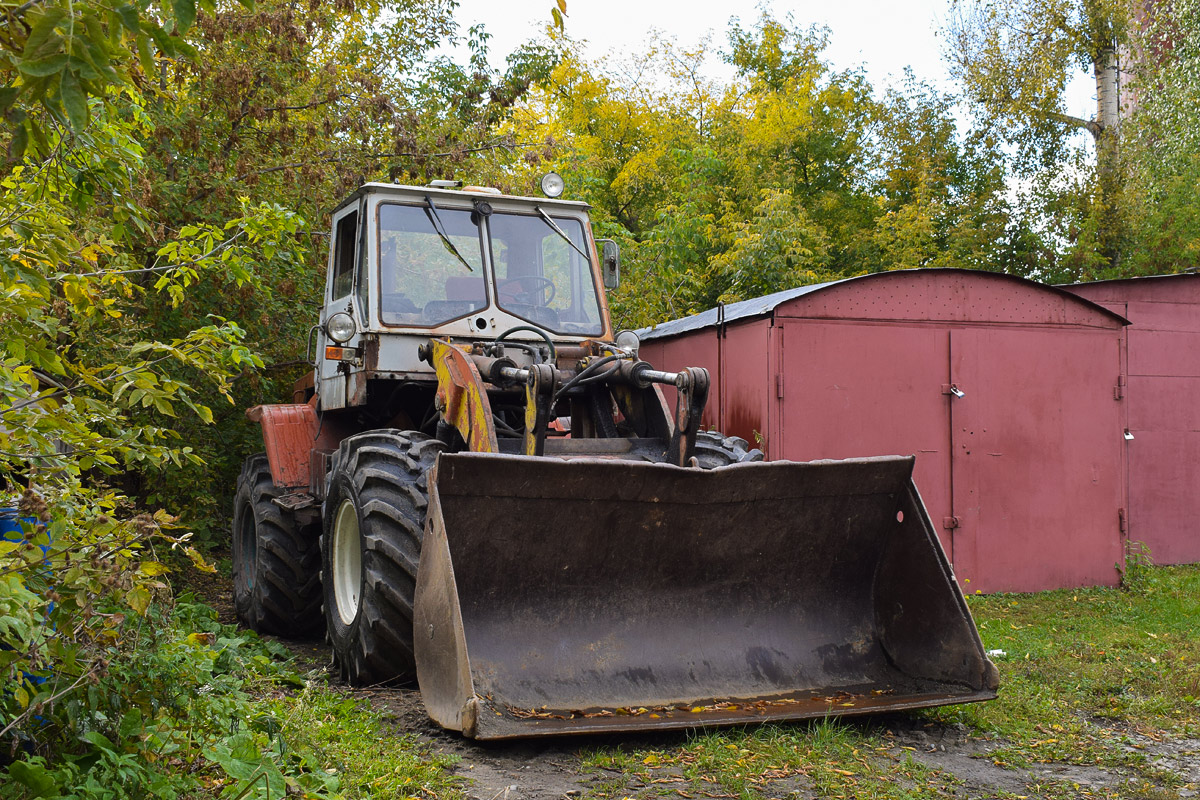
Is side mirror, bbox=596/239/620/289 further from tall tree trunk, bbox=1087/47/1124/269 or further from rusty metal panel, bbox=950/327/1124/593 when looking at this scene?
tall tree trunk, bbox=1087/47/1124/269

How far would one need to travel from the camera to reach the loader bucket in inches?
163

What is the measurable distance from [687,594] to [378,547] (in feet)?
4.48

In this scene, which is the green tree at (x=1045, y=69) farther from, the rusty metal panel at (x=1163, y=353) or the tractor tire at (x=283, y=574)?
the tractor tire at (x=283, y=574)

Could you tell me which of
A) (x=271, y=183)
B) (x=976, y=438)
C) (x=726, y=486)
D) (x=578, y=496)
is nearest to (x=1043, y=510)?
(x=976, y=438)

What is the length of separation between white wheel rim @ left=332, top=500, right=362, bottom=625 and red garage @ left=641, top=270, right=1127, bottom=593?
12.0ft

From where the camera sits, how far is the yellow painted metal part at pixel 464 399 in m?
4.63

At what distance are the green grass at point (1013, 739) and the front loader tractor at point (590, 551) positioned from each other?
0.13m

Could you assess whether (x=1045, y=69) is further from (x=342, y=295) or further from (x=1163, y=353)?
(x=342, y=295)

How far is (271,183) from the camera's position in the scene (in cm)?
949

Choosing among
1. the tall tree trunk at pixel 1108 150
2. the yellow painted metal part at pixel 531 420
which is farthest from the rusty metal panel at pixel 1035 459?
the tall tree trunk at pixel 1108 150

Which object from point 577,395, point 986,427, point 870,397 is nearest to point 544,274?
point 577,395

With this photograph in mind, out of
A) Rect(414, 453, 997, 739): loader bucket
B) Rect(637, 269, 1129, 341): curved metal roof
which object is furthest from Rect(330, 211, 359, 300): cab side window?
Rect(637, 269, 1129, 341): curved metal roof

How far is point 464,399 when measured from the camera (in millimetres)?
4855

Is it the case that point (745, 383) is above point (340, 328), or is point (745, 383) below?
below
